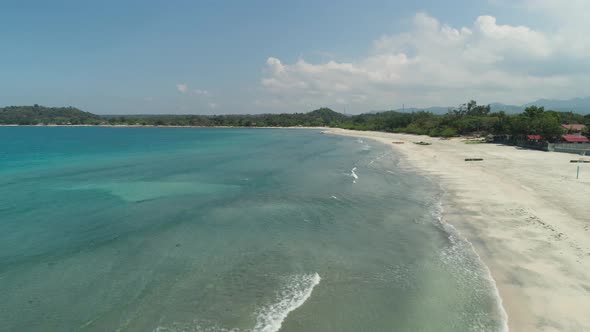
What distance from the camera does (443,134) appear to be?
4200 inches

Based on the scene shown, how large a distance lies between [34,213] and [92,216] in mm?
4681

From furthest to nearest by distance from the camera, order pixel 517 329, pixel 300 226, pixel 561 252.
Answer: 1. pixel 300 226
2. pixel 561 252
3. pixel 517 329

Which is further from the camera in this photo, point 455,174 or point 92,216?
point 455,174

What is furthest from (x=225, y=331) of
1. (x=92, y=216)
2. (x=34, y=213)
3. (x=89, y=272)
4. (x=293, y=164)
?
(x=293, y=164)

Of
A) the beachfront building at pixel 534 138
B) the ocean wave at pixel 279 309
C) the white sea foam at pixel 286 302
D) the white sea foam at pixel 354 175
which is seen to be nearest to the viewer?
the ocean wave at pixel 279 309

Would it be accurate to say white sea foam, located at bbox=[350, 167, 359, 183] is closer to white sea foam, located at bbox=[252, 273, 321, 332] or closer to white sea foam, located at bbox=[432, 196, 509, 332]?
white sea foam, located at bbox=[432, 196, 509, 332]

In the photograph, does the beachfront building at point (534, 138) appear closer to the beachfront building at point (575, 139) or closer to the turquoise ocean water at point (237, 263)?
the beachfront building at point (575, 139)

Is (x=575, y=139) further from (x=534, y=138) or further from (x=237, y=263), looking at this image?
(x=237, y=263)

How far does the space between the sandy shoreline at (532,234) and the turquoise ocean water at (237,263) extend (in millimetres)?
1083

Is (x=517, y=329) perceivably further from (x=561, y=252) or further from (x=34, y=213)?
(x=34, y=213)

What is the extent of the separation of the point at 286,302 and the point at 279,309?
53 centimetres

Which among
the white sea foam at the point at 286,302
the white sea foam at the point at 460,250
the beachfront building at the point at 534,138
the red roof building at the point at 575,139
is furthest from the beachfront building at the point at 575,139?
the white sea foam at the point at 286,302

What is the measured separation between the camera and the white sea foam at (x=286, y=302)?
11.6m

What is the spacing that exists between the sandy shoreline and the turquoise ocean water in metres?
1.08
